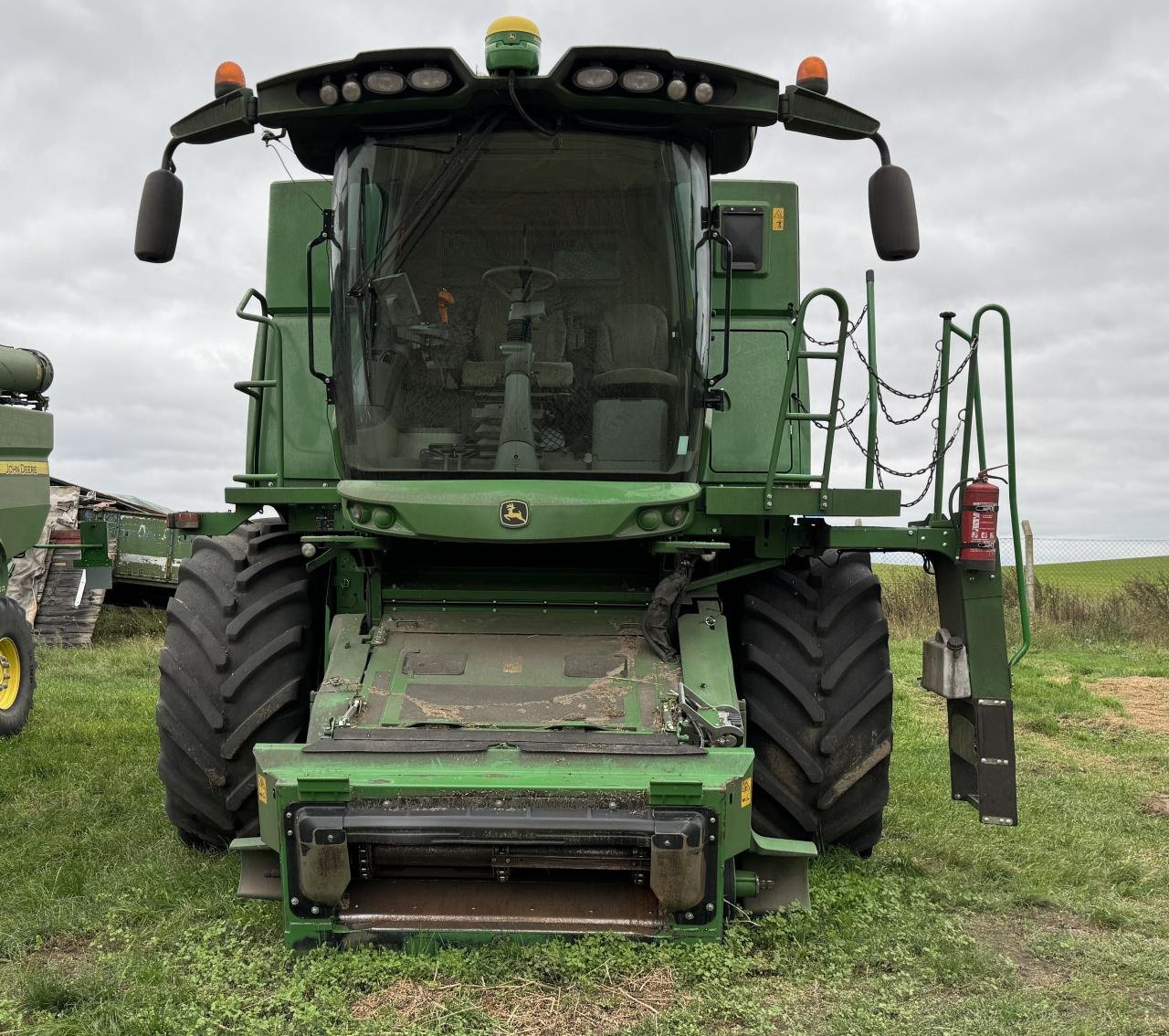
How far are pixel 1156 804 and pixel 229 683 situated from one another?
5.26 metres

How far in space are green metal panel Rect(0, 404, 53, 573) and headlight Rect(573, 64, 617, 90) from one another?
7631 mm

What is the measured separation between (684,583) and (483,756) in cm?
120

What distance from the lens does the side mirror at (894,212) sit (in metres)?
4.36

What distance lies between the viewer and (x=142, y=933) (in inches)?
162

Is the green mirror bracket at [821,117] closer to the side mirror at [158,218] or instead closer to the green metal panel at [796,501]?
the green metal panel at [796,501]

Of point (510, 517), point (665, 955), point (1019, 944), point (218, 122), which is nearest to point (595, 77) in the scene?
point (218, 122)

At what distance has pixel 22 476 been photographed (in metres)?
10.4

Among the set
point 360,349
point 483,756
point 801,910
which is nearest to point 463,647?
point 483,756

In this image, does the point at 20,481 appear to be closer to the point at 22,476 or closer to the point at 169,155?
the point at 22,476

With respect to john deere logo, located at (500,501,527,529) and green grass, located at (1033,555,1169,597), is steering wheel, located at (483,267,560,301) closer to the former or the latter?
john deere logo, located at (500,501,527,529)

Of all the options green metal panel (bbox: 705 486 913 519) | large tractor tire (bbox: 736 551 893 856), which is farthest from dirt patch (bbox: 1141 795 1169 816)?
green metal panel (bbox: 705 486 913 519)

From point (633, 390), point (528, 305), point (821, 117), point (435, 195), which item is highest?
point (821, 117)

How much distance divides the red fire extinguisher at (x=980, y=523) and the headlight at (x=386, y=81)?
2.61 meters

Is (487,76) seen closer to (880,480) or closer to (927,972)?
(880,480)
